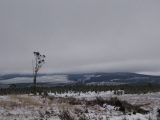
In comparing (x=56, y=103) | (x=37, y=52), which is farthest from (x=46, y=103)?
(x=37, y=52)

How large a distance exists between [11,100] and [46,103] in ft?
9.22

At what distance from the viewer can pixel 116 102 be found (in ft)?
121

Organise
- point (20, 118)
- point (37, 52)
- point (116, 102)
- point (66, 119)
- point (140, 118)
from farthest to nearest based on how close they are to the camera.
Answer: point (37, 52) < point (116, 102) < point (20, 118) < point (140, 118) < point (66, 119)

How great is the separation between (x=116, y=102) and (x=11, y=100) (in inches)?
366

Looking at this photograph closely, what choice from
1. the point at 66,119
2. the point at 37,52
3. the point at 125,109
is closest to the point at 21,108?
the point at 125,109

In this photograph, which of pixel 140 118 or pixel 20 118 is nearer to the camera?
pixel 140 118

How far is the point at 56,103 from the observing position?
34.2 metres

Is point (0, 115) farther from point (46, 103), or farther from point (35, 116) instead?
point (46, 103)

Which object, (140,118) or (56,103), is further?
(56,103)

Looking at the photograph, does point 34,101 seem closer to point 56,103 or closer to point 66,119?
point 56,103

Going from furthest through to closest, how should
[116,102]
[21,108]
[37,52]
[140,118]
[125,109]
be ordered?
[37,52] → [116,102] → [125,109] → [21,108] → [140,118]

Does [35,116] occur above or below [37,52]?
below

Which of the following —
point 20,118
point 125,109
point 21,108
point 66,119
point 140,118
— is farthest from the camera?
point 125,109

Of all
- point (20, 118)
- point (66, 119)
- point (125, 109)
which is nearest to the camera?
point (66, 119)
